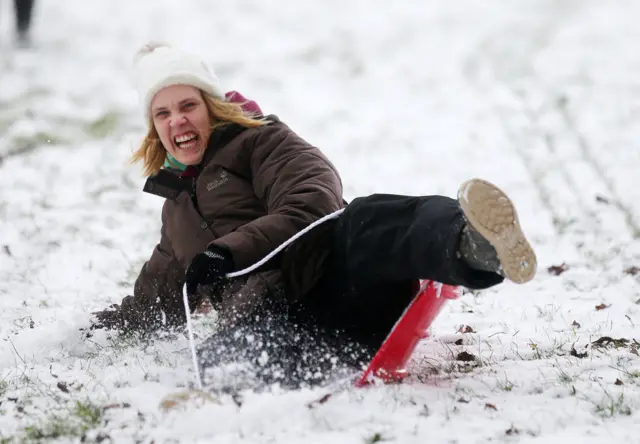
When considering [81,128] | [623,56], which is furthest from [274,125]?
[623,56]

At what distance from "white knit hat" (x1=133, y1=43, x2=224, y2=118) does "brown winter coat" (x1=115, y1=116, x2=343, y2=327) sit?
30 centimetres

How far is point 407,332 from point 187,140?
5.04ft

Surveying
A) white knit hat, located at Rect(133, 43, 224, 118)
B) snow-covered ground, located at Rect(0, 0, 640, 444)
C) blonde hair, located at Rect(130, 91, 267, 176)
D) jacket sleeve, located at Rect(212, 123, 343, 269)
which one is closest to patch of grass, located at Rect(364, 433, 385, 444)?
snow-covered ground, located at Rect(0, 0, 640, 444)

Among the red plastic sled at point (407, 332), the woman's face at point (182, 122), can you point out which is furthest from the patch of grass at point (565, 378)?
the woman's face at point (182, 122)

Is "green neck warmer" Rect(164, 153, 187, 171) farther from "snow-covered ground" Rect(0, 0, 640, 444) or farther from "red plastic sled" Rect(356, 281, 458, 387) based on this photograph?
"red plastic sled" Rect(356, 281, 458, 387)

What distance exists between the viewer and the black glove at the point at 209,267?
289 cm

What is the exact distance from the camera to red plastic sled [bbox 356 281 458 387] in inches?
110

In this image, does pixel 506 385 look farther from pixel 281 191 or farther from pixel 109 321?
pixel 109 321

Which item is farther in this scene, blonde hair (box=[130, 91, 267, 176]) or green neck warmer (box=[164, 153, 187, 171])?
green neck warmer (box=[164, 153, 187, 171])

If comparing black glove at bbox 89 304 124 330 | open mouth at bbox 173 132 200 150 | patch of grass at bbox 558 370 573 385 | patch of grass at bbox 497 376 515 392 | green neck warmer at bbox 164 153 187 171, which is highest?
open mouth at bbox 173 132 200 150

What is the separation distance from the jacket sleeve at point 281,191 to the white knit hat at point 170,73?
45 cm

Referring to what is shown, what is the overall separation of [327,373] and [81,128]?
7.19 meters

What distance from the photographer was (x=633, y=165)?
26.2 ft

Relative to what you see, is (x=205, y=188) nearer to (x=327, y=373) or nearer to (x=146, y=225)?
(x=327, y=373)
